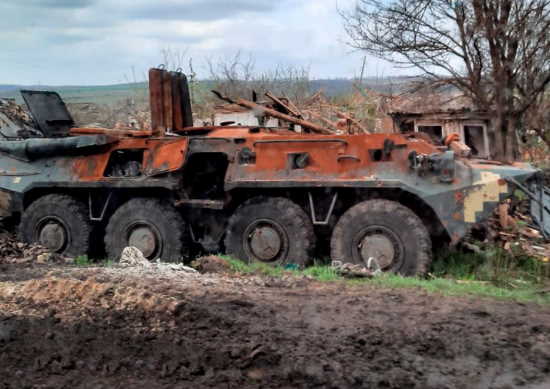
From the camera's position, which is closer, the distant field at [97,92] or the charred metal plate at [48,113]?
the charred metal plate at [48,113]

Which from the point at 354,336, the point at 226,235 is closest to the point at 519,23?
the point at 226,235

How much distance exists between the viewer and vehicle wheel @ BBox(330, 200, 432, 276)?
895 cm

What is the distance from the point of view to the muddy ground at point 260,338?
5.36 meters

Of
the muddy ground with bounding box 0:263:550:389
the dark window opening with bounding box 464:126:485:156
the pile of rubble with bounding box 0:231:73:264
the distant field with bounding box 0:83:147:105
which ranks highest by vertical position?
the distant field with bounding box 0:83:147:105

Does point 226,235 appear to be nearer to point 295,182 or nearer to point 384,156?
point 295,182

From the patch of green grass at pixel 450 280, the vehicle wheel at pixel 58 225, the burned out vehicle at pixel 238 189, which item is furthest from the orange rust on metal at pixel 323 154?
the vehicle wheel at pixel 58 225

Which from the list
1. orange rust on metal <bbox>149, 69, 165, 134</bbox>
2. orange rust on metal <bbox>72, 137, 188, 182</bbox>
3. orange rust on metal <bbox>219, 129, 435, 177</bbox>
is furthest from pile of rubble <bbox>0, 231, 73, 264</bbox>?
orange rust on metal <bbox>219, 129, 435, 177</bbox>

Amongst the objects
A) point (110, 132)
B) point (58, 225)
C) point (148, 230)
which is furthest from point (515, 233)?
point (58, 225)

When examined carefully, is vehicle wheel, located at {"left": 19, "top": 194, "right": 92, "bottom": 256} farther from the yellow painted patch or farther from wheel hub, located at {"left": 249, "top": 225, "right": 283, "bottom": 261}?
the yellow painted patch

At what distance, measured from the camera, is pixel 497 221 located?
10477 mm

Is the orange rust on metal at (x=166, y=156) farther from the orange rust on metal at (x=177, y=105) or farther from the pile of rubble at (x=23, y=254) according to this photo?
the pile of rubble at (x=23, y=254)

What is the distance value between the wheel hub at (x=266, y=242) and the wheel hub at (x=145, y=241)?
1543 millimetres

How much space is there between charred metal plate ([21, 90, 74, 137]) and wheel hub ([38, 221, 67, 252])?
1.75 m

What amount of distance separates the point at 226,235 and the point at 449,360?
491 centimetres
